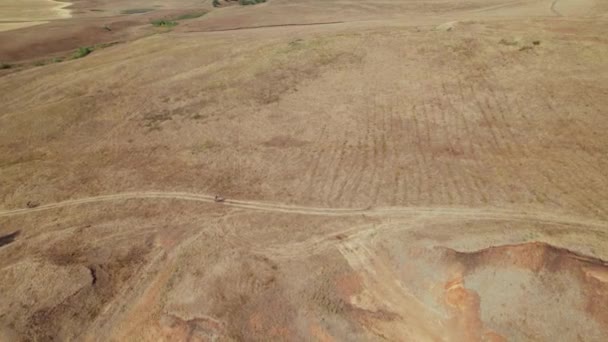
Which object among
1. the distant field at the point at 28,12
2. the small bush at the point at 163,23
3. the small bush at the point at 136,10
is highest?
the distant field at the point at 28,12

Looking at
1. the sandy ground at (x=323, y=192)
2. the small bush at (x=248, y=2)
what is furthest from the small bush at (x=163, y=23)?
the sandy ground at (x=323, y=192)

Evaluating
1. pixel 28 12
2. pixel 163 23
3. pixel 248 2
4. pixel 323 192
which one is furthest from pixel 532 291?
pixel 28 12

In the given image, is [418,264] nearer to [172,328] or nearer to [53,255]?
[172,328]

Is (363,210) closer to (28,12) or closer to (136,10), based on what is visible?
(136,10)

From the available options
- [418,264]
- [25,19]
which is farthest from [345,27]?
[25,19]

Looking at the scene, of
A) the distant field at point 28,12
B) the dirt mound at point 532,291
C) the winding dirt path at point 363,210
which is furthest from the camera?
the distant field at point 28,12

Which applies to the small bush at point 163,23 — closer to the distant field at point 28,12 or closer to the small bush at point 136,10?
the distant field at point 28,12

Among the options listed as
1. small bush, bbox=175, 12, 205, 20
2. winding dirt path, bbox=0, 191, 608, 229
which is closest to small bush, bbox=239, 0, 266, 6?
small bush, bbox=175, 12, 205, 20

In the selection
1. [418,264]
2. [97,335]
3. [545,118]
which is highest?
[545,118]
